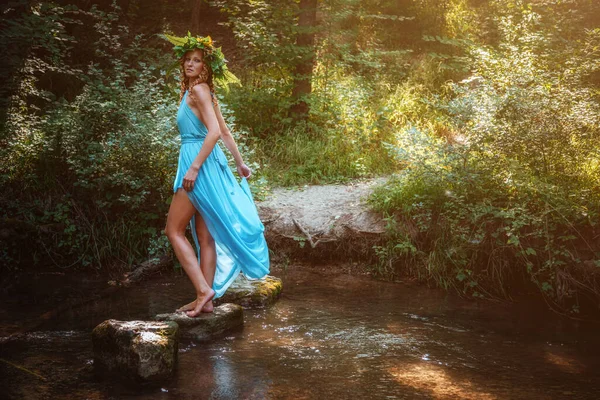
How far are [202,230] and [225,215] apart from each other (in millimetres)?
343

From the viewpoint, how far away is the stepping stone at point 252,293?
5.97 m

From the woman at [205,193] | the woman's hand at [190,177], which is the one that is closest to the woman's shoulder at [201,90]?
the woman at [205,193]

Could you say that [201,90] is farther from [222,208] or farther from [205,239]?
[205,239]

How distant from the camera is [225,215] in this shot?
16.3 feet

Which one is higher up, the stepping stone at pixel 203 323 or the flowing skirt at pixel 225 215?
the flowing skirt at pixel 225 215

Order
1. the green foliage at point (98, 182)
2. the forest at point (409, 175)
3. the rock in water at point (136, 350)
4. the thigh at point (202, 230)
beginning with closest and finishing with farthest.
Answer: the rock in water at point (136, 350), the thigh at point (202, 230), the forest at point (409, 175), the green foliage at point (98, 182)

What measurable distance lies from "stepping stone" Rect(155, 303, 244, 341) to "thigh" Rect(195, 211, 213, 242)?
63cm

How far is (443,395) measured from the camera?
3.94 meters

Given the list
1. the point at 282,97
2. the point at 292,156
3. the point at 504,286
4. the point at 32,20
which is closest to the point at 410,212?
the point at 504,286

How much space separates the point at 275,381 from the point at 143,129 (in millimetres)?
4037

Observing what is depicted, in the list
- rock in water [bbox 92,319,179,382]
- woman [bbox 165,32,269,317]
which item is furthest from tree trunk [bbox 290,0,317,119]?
rock in water [bbox 92,319,179,382]

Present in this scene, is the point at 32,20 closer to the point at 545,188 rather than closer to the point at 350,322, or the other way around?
the point at 350,322

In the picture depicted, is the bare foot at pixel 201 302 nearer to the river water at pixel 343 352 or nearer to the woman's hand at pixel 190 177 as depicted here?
the river water at pixel 343 352

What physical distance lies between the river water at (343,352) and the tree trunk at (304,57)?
5.20 metres
